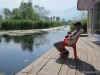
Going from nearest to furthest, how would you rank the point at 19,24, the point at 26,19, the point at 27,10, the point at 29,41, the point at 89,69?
the point at 89,69 → the point at 29,41 → the point at 19,24 → the point at 26,19 → the point at 27,10

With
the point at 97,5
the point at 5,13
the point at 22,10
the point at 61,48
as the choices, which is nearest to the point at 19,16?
the point at 22,10

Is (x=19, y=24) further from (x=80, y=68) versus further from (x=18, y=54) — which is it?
(x=80, y=68)

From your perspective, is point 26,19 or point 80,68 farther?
point 26,19

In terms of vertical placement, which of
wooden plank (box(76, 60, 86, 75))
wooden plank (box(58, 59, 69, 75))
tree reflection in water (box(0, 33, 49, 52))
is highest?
wooden plank (box(58, 59, 69, 75))

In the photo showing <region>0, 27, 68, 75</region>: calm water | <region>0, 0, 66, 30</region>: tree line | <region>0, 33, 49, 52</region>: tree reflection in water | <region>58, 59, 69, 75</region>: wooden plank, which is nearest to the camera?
<region>58, 59, 69, 75</region>: wooden plank

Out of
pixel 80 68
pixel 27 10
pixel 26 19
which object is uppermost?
pixel 27 10

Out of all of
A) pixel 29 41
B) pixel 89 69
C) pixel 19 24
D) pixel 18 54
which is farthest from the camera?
pixel 19 24

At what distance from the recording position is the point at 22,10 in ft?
165

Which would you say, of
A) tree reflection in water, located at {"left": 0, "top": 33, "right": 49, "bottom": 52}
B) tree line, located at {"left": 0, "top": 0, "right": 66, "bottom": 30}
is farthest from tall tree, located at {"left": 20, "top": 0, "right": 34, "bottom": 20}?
tree reflection in water, located at {"left": 0, "top": 33, "right": 49, "bottom": 52}

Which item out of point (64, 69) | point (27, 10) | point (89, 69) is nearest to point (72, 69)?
point (64, 69)

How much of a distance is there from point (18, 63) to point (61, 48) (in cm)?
199

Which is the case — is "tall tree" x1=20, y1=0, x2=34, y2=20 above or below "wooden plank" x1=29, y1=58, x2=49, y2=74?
above

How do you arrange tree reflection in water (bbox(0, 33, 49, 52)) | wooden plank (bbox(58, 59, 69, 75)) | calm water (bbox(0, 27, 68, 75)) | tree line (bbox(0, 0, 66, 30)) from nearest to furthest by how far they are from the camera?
wooden plank (bbox(58, 59, 69, 75)), calm water (bbox(0, 27, 68, 75)), tree reflection in water (bbox(0, 33, 49, 52)), tree line (bbox(0, 0, 66, 30))

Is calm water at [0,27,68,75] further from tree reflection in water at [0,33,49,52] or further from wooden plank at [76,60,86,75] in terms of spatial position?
wooden plank at [76,60,86,75]
